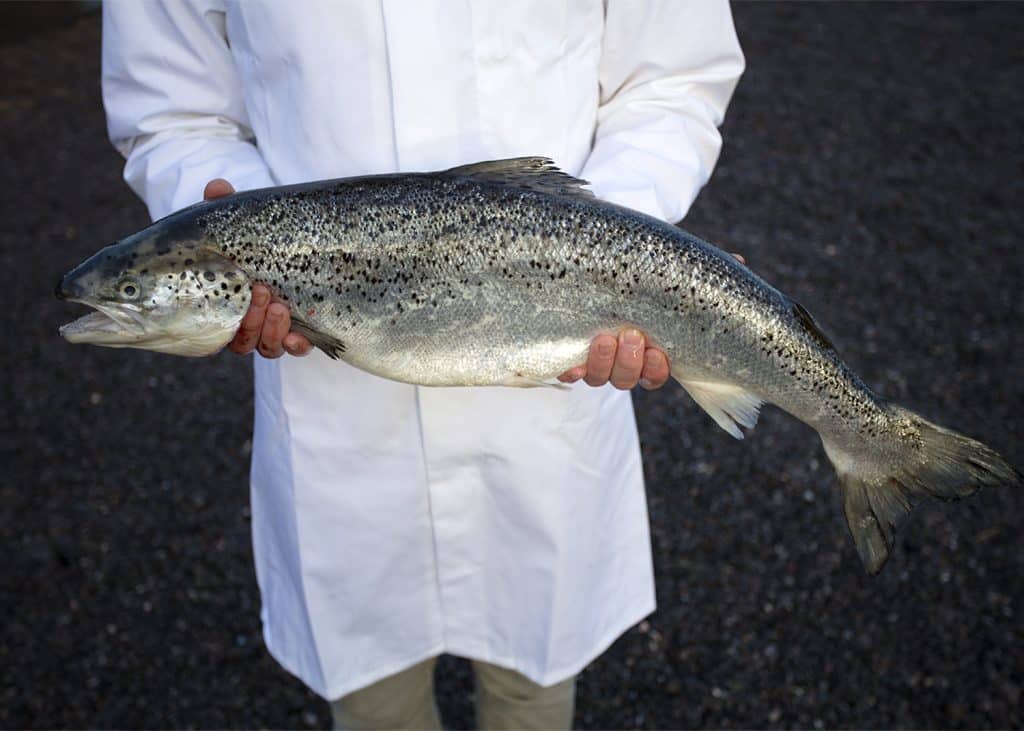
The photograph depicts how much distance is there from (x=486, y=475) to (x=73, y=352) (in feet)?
11.7

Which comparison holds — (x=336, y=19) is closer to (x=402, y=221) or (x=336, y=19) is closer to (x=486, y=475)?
(x=402, y=221)

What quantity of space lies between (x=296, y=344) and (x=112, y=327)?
0.37 m

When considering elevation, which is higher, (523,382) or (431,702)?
(523,382)

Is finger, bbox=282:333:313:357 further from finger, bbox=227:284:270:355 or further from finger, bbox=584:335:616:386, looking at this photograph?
finger, bbox=584:335:616:386

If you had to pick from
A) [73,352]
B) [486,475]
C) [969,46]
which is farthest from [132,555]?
[969,46]

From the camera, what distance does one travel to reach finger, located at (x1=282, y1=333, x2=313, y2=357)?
1997 mm

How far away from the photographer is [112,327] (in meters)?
1.97

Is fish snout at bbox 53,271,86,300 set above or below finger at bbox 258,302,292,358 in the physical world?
above

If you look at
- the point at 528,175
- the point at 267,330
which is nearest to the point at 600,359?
the point at 528,175

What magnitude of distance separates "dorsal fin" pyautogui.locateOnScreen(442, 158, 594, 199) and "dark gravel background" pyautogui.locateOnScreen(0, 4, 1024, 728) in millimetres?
2036

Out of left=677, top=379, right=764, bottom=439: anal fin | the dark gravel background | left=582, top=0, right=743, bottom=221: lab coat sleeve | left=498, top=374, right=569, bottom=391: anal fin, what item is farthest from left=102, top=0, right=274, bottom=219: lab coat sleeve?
the dark gravel background

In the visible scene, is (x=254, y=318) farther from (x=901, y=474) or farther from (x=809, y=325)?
(x=901, y=474)

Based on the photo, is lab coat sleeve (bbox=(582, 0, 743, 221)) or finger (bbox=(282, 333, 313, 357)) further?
lab coat sleeve (bbox=(582, 0, 743, 221))

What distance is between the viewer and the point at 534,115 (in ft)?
7.20
